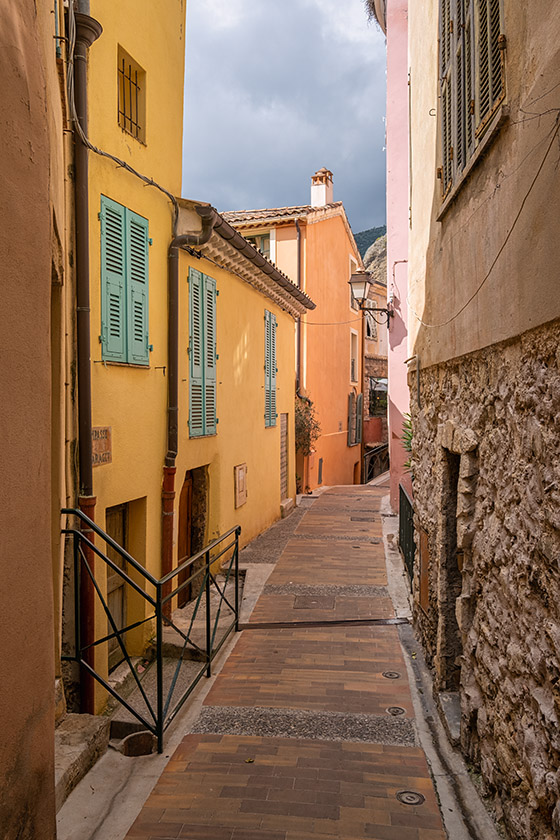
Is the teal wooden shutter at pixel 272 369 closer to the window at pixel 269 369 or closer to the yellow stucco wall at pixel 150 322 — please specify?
the window at pixel 269 369

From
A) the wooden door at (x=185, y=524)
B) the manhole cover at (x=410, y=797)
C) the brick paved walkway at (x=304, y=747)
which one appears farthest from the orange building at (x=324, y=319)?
the manhole cover at (x=410, y=797)

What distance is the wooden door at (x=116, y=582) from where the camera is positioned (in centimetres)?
699

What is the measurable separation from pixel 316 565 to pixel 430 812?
6578 millimetres

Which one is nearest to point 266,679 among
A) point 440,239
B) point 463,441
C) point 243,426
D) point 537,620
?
point 463,441

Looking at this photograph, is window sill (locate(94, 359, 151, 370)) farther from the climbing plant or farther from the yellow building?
the climbing plant

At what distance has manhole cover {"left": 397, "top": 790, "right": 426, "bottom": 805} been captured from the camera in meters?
3.99

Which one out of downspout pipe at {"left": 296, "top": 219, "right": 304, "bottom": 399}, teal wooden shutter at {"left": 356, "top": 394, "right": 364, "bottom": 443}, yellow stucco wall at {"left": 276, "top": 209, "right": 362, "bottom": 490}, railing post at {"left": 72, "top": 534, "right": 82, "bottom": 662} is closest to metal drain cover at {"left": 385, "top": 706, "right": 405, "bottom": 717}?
railing post at {"left": 72, "top": 534, "right": 82, "bottom": 662}

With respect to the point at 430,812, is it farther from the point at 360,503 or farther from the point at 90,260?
the point at 360,503

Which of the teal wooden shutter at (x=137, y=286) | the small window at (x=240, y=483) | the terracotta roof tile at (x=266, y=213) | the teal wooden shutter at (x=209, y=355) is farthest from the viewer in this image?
the terracotta roof tile at (x=266, y=213)

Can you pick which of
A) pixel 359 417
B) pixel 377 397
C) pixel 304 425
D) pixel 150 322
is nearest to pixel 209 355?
pixel 150 322

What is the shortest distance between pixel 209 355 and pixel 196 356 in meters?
0.60

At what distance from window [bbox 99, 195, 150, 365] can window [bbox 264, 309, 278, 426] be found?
611 centimetres

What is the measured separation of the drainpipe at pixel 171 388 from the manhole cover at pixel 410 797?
4206 mm

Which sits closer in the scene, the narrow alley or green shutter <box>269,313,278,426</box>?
the narrow alley
